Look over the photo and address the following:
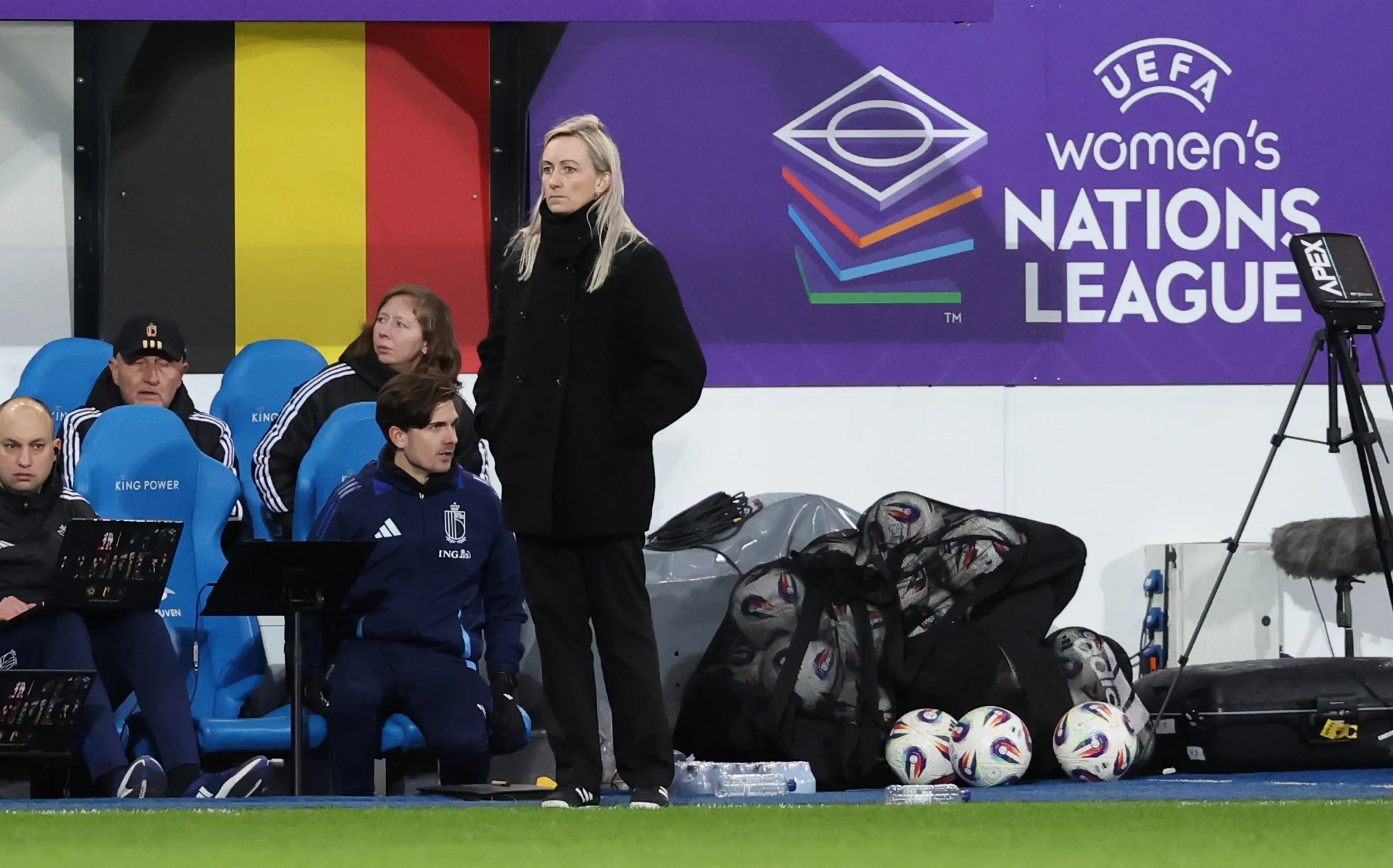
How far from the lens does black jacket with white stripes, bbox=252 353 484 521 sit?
5934 millimetres

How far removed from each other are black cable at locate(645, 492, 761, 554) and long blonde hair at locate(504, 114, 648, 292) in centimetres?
234

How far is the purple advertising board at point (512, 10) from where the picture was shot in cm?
611

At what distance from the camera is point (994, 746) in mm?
5488

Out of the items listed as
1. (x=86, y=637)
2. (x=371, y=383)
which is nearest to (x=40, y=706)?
(x=86, y=637)

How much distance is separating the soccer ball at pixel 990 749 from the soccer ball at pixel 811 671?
0.39 metres

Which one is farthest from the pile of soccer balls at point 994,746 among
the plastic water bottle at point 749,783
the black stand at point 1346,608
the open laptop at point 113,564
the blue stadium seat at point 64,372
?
the blue stadium seat at point 64,372

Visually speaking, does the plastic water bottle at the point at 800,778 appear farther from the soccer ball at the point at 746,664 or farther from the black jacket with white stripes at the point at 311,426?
the black jacket with white stripes at the point at 311,426

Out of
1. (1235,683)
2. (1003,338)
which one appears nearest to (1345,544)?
(1235,683)

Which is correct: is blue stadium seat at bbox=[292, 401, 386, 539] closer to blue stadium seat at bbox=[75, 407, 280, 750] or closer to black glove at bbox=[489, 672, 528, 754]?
blue stadium seat at bbox=[75, 407, 280, 750]

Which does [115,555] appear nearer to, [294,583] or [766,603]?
[294,583]

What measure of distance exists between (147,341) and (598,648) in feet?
8.86

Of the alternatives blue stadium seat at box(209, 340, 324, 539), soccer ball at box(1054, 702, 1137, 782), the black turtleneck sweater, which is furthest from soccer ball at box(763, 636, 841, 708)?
the black turtleneck sweater

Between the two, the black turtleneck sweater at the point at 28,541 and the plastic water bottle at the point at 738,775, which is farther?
the black turtleneck sweater at the point at 28,541

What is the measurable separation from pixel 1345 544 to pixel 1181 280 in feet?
3.88
